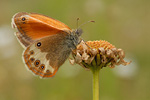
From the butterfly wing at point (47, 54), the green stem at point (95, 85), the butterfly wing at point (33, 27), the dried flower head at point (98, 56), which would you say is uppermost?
the butterfly wing at point (33, 27)

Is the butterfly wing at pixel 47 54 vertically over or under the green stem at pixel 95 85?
over

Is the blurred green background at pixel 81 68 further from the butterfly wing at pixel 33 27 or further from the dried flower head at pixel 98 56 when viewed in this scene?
the dried flower head at pixel 98 56

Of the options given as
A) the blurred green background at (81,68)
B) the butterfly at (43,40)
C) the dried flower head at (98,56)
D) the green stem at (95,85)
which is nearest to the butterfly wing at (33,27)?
the butterfly at (43,40)

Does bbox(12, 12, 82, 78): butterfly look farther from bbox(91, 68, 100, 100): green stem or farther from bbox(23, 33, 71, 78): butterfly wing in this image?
bbox(91, 68, 100, 100): green stem

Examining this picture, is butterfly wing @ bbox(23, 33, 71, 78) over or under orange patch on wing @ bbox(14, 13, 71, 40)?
under

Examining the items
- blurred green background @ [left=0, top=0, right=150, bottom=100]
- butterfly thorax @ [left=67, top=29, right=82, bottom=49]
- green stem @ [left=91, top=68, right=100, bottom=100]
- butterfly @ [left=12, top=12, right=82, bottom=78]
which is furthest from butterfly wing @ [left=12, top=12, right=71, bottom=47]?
blurred green background @ [left=0, top=0, right=150, bottom=100]

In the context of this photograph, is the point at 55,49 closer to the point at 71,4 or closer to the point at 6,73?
the point at 6,73

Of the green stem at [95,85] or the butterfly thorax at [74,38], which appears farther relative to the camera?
the butterfly thorax at [74,38]

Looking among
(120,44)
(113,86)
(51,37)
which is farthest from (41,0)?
(51,37)
